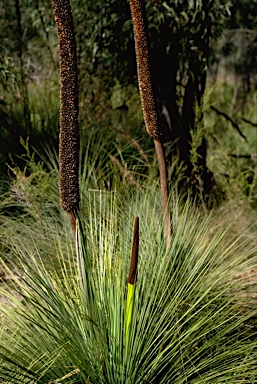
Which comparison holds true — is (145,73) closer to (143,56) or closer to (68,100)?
(143,56)

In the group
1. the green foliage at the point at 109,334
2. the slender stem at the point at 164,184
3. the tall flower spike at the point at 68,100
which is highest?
the tall flower spike at the point at 68,100

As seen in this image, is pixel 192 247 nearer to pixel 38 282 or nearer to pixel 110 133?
pixel 38 282

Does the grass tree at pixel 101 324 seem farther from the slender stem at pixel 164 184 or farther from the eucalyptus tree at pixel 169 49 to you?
the eucalyptus tree at pixel 169 49

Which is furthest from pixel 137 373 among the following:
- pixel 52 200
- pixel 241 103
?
pixel 241 103

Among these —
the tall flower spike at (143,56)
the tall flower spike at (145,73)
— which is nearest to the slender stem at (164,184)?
the tall flower spike at (145,73)

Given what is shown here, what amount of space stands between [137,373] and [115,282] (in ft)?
1.28

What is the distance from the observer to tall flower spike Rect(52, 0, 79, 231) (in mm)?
2732

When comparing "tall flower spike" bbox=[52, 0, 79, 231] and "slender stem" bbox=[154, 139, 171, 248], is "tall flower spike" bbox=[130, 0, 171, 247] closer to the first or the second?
"slender stem" bbox=[154, 139, 171, 248]

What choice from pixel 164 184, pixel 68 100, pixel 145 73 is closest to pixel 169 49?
pixel 164 184

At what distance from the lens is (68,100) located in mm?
2781

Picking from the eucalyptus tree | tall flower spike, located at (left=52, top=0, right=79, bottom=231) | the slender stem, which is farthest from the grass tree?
the eucalyptus tree

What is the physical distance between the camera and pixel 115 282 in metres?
2.85

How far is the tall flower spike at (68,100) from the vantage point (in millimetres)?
2732

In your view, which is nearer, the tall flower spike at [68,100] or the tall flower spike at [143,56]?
the tall flower spike at [68,100]
